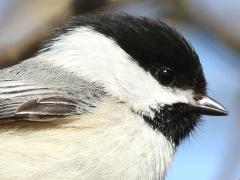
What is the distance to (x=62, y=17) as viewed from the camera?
10.3 ft

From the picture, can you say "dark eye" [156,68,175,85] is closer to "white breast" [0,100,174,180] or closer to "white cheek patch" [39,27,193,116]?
"white cheek patch" [39,27,193,116]

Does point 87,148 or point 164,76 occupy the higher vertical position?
point 164,76

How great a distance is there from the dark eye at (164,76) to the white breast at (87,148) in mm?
211

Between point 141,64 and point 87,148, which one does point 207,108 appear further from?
point 87,148

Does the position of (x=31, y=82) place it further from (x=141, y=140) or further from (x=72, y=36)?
(x=141, y=140)

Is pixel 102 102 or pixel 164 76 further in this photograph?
pixel 164 76

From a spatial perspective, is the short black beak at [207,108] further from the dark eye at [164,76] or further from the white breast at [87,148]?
the white breast at [87,148]

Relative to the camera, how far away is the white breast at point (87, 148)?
243 centimetres

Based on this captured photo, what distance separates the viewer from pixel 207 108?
285 centimetres

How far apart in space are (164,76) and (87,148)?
1.65 ft

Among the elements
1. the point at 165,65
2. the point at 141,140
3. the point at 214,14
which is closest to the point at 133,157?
the point at 141,140

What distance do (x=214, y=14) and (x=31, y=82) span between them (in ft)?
4.06

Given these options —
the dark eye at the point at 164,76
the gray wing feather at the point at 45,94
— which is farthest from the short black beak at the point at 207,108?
the gray wing feather at the point at 45,94

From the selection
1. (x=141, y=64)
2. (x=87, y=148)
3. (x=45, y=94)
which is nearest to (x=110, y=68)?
(x=141, y=64)
